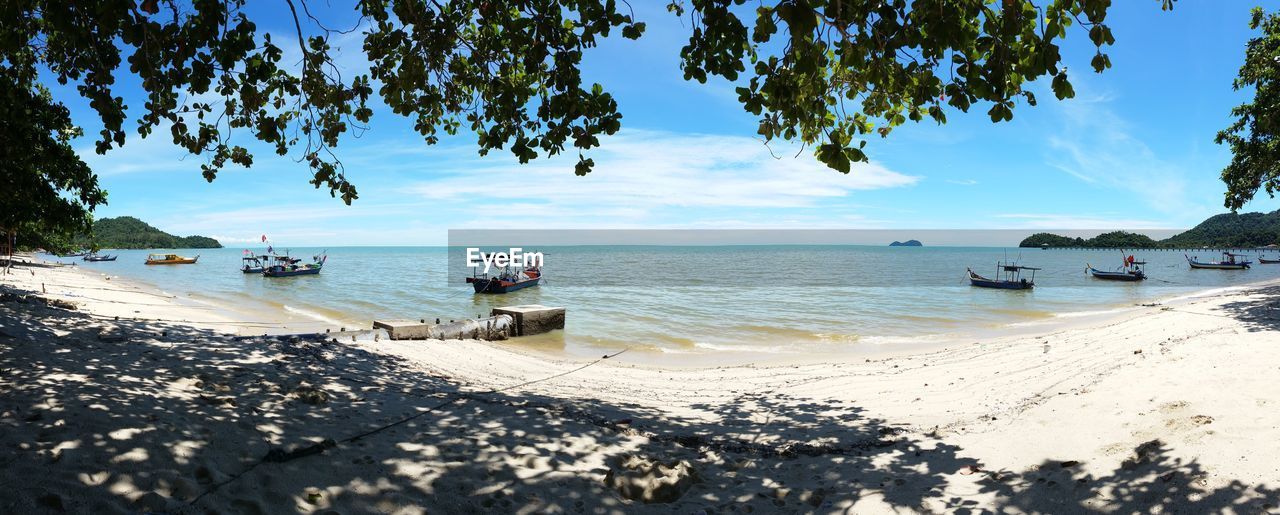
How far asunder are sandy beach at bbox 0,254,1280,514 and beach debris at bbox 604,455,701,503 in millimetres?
18

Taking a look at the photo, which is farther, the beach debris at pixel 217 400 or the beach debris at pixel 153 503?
the beach debris at pixel 217 400

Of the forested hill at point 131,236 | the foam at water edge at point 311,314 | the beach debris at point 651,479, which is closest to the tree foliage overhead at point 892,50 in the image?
the beach debris at point 651,479

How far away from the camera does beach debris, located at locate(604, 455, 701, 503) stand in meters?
3.96

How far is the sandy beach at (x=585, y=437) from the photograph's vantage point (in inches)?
139

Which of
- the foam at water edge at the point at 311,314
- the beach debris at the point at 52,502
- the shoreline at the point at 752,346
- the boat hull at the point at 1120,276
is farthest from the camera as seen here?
the boat hull at the point at 1120,276

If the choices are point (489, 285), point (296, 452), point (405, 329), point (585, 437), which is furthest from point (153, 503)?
point (489, 285)

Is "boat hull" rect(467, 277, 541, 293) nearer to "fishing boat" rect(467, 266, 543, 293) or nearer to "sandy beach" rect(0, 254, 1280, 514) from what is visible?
"fishing boat" rect(467, 266, 543, 293)

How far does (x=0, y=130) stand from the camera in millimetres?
8680

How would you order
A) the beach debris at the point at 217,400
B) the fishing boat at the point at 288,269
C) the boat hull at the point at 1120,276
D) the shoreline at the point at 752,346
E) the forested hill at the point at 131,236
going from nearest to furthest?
the beach debris at the point at 217,400 → the shoreline at the point at 752,346 → the boat hull at the point at 1120,276 → the fishing boat at the point at 288,269 → the forested hill at the point at 131,236

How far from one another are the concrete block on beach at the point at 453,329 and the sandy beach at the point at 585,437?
10.9ft

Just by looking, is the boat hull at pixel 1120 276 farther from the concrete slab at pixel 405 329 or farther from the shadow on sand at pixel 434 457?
the concrete slab at pixel 405 329

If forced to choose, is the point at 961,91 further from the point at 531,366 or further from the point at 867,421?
the point at 531,366

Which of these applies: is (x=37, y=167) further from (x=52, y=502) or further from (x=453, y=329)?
(x=52, y=502)

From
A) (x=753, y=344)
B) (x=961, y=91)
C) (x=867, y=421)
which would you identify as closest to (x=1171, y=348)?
(x=867, y=421)
